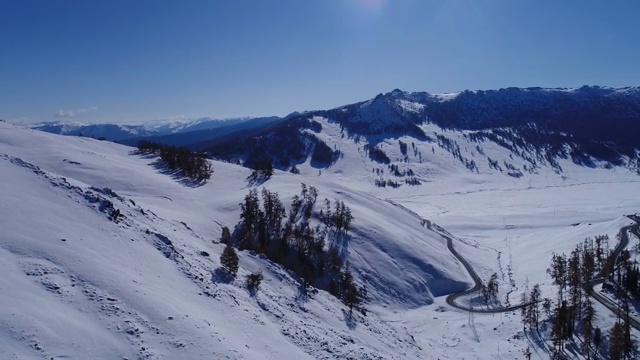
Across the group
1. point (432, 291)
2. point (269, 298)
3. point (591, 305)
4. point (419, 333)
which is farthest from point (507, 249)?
point (269, 298)

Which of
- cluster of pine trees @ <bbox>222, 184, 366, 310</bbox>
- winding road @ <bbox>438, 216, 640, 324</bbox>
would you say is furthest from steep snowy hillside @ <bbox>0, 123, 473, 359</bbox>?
winding road @ <bbox>438, 216, 640, 324</bbox>

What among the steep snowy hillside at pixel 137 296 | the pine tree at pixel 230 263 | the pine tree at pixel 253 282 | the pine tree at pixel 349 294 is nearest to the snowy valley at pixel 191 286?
the steep snowy hillside at pixel 137 296

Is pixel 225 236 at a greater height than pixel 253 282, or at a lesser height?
lesser

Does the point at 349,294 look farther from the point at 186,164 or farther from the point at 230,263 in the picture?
the point at 186,164

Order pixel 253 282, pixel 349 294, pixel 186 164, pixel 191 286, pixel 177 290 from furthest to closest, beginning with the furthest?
1. pixel 186 164
2. pixel 349 294
3. pixel 253 282
4. pixel 191 286
5. pixel 177 290

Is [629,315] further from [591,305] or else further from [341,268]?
[341,268]

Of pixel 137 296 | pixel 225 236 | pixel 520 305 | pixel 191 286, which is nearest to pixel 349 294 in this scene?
pixel 191 286

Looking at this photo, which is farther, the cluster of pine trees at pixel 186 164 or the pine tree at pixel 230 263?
the cluster of pine trees at pixel 186 164

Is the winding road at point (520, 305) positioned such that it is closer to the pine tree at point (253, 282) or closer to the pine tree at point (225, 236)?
the pine tree at point (225, 236)
